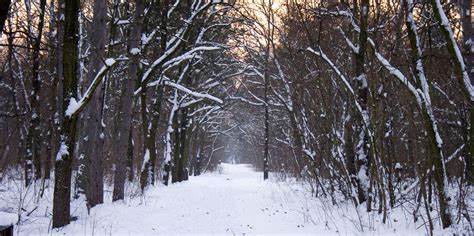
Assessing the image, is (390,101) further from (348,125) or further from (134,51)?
(134,51)

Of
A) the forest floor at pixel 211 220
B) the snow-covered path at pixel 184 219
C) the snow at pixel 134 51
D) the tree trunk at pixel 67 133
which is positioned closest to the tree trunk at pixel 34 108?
the forest floor at pixel 211 220

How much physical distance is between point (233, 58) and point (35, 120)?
12958 mm

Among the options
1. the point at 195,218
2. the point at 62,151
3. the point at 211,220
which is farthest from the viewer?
the point at 195,218

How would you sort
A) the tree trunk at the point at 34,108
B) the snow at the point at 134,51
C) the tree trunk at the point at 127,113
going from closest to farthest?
the tree trunk at the point at 127,113 → the snow at the point at 134,51 → the tree trunk at the point at 34,108

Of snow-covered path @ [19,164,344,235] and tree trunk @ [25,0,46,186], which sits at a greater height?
tree trunk @ [25,0,46,186]

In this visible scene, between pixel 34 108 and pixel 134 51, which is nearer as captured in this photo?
pixel 134 51

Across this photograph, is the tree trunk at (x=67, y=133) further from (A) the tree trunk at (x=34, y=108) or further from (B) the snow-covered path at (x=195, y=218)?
(A) the tree trunk at (x=34, y=108)

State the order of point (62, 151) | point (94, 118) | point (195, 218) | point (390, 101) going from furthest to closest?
point (94, 118)
point (195, 218)
point (390, 101)
point (62, 151)

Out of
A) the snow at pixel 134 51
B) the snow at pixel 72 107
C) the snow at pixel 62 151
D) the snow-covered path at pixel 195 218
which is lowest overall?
the snow-covered path at pixel 195 218

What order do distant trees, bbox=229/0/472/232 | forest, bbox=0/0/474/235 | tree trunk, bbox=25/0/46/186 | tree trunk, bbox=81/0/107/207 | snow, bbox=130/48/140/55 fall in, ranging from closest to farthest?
distant trees, bbox=229/0/472/232
forest, bbox=0/0/474/235
tree trunk, bbox=81/0/107/207
snow, bbox=130/48/140/55
tree trunk, bbox=25/0/46/186

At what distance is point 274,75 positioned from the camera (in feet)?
68.4

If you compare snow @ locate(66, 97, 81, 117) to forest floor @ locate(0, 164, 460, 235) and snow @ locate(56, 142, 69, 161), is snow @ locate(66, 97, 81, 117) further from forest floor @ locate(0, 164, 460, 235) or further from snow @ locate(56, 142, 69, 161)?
forest floor @ locate(0, 164, 460, 235)

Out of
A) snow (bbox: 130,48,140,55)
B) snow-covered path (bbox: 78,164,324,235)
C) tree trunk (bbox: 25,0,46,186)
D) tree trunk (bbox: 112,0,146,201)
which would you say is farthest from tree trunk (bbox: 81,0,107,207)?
Answer: tree trunk (bbox: 25,0,46,186)

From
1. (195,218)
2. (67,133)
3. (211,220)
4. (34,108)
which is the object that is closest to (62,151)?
(67,133)
